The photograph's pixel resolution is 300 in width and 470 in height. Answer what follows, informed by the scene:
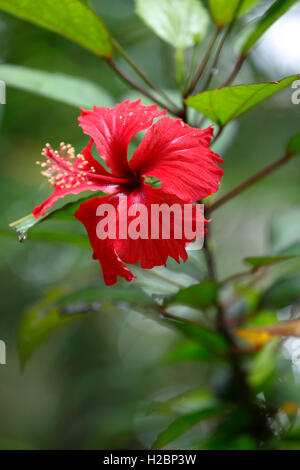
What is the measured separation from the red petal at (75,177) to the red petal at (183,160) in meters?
0.09

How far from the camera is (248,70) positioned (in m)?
2.70

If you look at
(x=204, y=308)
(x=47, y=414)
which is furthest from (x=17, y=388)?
(x=204, y=308)

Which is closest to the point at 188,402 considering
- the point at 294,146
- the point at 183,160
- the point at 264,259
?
the point at 264,259

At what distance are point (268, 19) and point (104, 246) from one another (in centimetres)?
52

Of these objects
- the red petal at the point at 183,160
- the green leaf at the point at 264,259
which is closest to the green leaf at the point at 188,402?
the green leaf at the point at 264,259

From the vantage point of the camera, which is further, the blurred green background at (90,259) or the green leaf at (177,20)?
the blurred green background at (90,259)

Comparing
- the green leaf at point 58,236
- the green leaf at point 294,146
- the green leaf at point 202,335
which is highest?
the green leaf at point 294,146

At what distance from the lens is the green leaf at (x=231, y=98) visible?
2.47ft

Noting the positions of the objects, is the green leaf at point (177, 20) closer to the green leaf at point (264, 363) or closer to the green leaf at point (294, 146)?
the green leaf at point (294, 146)

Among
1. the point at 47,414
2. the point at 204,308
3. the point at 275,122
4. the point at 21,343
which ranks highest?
the point at 275,122

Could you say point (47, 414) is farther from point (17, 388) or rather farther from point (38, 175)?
point (38, 175)

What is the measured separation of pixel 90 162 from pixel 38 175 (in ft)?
5.80

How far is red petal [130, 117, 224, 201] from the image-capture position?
718mm
